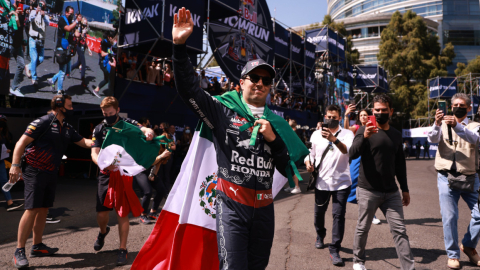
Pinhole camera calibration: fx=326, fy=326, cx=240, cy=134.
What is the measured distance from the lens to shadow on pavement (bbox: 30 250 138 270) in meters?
4.04

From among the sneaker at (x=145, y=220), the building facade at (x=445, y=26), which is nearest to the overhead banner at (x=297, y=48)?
the sneaker at (x=145, y=220)

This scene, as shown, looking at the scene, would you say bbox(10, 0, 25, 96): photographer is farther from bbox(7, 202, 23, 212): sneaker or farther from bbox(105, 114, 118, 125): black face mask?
bbox(105, 114, 118, 125): black face mask

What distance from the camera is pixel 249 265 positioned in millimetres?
2359

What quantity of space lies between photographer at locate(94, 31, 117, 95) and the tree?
3536 centimetres

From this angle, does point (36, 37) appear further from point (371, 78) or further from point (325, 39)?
point (371, 78)

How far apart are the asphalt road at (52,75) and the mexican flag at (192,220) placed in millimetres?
8382

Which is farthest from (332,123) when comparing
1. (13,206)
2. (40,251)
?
(13,206)

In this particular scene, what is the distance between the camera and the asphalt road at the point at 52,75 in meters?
9.20

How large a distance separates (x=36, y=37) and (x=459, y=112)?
412 inches

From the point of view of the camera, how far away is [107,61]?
11227 mm

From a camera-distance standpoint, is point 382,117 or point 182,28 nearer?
point 182,28

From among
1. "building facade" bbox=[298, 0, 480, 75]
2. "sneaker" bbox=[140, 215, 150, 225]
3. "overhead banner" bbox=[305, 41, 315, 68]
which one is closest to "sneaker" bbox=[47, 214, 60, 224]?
"sneaker" bbox=[140, 215, 150, 225]

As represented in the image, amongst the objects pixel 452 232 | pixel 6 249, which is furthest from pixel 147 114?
pixel 452 232

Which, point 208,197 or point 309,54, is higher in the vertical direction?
point 309,54
